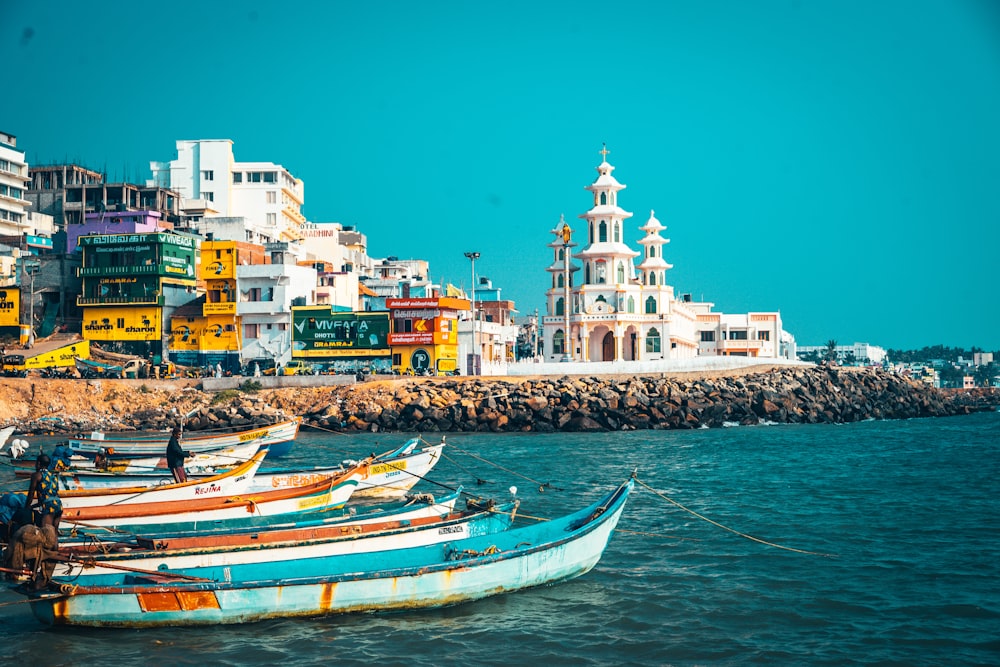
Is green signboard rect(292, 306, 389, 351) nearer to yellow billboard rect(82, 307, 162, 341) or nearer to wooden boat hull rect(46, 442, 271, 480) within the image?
yellow billboard rect(82, 307, 162, 341)

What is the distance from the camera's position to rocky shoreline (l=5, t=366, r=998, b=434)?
51188 millimetres

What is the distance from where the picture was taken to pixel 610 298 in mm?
77938

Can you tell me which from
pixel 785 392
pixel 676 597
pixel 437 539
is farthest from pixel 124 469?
pixel 785 392

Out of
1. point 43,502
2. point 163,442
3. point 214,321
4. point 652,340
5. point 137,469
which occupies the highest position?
point 214,321

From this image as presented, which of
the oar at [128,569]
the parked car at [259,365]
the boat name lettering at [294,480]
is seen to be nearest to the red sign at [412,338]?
the parked car at [259,365]

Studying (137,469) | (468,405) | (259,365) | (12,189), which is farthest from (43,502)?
(12,189)

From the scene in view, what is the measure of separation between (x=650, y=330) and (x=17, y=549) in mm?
66493

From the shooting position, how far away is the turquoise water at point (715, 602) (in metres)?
14.6

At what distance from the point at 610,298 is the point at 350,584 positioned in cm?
6372

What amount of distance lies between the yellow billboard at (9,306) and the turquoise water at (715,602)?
38051 millimetres

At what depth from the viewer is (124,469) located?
29328 millimetres

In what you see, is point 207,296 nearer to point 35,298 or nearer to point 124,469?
point 35,298

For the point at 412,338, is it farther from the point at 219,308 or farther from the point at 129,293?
the point at 129,293

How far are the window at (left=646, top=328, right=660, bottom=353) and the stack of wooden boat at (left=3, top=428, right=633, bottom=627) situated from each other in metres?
59.0
